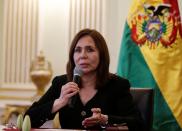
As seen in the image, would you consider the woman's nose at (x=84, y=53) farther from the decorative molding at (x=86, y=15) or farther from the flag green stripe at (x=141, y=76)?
the decorative molding at (x=86, y=15)

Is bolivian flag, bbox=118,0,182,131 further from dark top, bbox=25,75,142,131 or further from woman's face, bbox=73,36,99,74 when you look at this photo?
woman's face, bbox=73,36,99,74

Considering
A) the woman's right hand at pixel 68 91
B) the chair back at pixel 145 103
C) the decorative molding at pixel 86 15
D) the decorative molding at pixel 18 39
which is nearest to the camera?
the woman's right hand at pixel 68 91

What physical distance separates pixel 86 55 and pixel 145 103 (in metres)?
0.51

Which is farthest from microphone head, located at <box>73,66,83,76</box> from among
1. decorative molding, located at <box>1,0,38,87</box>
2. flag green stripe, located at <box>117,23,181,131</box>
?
decorative molding, located at <box>1,0,38,87</box>

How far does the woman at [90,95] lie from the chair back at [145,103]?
0.17 m

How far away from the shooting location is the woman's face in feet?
6.42

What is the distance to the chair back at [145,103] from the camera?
7.05ft

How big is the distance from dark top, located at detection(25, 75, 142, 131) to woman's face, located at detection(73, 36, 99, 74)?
0.16 m

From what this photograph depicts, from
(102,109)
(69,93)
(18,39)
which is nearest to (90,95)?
(102,109)

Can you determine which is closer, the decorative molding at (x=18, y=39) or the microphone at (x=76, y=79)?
the microphone at (x=76, y=79)

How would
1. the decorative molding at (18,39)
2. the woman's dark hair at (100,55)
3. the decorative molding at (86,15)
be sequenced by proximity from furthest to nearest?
1. the decorative molding at (18,39)
2. the decorative molding at (86,15)
3. the woman's dark hair at (100,55)

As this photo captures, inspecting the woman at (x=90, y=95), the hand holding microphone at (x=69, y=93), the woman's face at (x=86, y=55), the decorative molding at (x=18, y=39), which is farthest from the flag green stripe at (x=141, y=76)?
the decorative molding at (x=18, y=39)

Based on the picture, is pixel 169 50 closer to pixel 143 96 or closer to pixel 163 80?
pixel 163 80

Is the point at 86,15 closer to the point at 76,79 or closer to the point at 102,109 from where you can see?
the point at 102,109
